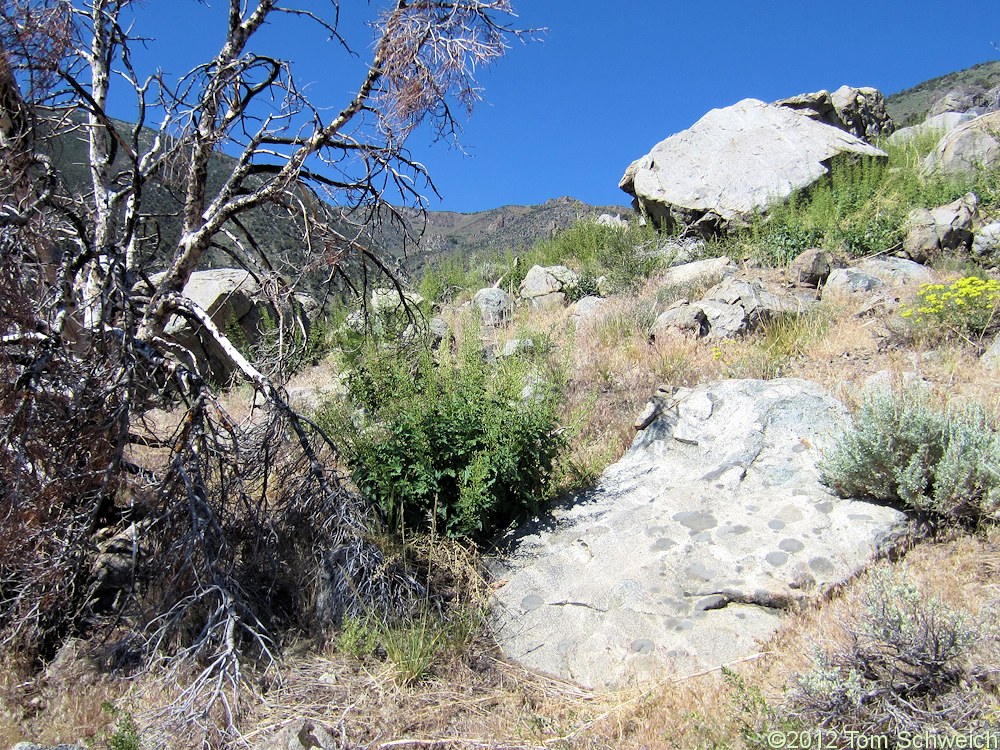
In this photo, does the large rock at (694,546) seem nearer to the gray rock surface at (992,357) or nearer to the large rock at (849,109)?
the gray rock surface at (992,357)

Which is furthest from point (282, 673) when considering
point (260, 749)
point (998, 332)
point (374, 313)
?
point (998, 332)

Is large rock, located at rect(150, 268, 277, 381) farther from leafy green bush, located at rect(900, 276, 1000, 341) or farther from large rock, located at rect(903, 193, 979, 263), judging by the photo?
large rock, located at rect(903, 193, 979, 263)

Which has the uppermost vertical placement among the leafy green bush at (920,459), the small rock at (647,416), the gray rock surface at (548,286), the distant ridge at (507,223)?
the distant ridge at (507,223)

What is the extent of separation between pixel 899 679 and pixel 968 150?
11611 mm

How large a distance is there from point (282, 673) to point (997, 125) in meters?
13.7

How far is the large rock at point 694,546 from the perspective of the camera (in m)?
3.77

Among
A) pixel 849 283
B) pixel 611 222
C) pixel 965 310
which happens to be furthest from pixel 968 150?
pixel 965 310

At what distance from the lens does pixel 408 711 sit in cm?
346

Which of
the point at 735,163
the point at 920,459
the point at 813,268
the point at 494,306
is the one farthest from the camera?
the point at 735,163

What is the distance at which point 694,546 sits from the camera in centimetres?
438

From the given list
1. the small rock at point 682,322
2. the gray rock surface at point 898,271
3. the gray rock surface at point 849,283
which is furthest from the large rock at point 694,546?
the gray rock surface at point 898,271

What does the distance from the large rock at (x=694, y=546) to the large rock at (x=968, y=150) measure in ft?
26.2

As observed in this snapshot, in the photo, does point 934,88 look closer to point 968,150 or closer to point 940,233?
point 968,150

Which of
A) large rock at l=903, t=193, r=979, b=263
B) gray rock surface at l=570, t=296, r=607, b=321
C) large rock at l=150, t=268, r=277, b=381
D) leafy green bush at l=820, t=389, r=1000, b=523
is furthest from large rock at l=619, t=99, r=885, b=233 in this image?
large rock at l=150, t=268, r=277, b=381
